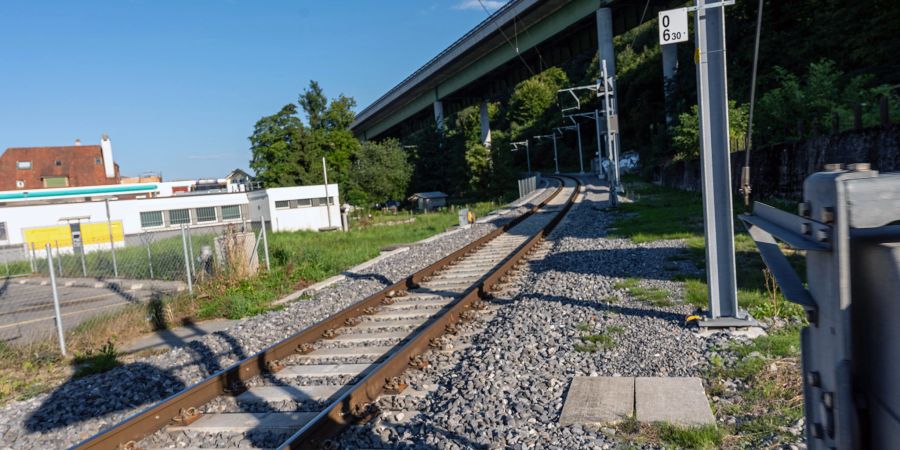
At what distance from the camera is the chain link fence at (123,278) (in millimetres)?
12688

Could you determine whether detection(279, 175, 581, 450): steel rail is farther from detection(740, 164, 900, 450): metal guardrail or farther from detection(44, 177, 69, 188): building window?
detection(44, 177, 69, 188): building window

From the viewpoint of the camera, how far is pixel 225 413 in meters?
5.85

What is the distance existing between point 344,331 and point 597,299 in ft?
12.0

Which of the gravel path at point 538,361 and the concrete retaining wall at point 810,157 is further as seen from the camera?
the concrete retaining wall at point 810,157

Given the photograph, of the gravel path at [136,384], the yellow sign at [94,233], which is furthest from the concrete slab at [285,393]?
the yellow sign at [94,233]

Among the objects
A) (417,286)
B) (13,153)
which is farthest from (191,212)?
(13,153)

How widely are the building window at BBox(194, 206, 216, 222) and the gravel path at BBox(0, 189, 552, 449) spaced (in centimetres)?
3535

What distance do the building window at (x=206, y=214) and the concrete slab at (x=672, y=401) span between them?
141 feet

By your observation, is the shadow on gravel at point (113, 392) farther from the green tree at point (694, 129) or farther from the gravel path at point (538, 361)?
the green tree at point (694, 129)

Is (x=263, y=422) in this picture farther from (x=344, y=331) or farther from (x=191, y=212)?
(x=191, y=212)

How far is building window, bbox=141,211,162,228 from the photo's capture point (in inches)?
1631

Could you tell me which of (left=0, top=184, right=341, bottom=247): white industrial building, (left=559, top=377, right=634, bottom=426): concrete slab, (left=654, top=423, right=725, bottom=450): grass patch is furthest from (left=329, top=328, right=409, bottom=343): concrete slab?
(left=0, top=184, right=341, bottom=247): white industrial building

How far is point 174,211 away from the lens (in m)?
42.6

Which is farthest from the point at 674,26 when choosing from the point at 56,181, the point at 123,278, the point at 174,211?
the point at 56,181
